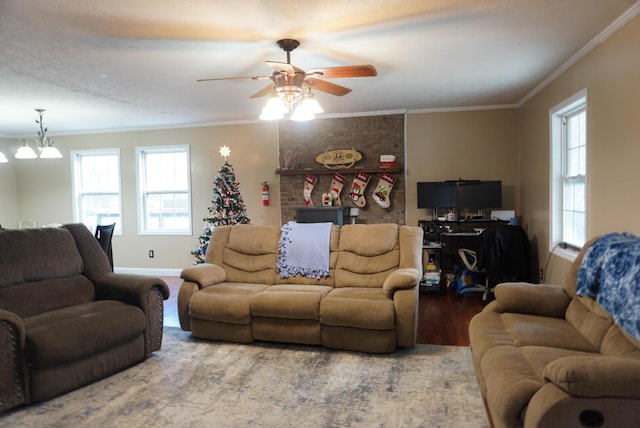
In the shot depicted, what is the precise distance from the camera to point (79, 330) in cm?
281

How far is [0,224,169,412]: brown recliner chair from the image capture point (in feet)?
8.55

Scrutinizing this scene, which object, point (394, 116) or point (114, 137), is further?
point (114, 137)

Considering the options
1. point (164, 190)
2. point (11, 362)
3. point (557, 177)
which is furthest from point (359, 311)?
point (164, 190)

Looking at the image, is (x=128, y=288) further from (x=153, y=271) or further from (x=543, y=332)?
(x=153, y=271)

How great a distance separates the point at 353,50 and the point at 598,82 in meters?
1.90

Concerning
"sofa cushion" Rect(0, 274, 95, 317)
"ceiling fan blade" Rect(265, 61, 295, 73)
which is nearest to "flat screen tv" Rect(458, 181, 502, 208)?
"ceiling fan blade" Rect(265, 61, 295, 73)

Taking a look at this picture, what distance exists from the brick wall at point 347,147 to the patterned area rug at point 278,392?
2902 millimetres

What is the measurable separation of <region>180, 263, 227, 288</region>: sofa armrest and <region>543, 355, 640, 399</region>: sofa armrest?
9.85 ft

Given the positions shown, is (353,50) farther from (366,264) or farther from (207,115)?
(207,115)

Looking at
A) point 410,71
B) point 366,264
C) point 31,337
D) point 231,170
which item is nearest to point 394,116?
point 410,71

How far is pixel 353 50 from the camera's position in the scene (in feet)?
11.7

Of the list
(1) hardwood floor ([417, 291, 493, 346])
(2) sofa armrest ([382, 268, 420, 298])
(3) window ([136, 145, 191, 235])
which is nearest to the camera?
(2) sofa armrest ([382, 268, 420, 298])

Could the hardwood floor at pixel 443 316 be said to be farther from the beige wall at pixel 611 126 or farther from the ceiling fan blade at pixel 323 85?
the ceiling fan blade at pixel 323 85

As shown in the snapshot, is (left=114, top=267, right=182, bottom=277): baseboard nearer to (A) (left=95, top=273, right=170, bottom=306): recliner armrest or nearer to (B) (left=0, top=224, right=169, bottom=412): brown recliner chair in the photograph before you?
(B) (left=0, top=224, right=169, bottom=412): brown recliner chair
